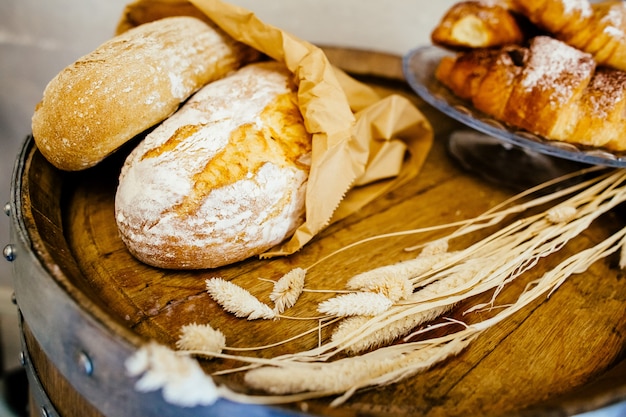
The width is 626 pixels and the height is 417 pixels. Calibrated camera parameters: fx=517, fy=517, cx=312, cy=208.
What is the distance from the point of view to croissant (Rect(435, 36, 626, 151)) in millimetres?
1002

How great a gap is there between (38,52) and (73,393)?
1167mm

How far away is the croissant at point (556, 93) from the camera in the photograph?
1002 mm

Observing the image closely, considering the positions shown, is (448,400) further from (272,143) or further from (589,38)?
(589,38)

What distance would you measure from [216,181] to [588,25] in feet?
2.75

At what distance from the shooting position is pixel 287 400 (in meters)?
0.55

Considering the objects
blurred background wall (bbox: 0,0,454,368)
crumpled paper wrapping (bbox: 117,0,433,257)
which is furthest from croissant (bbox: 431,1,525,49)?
blurred background wall (bbox: 0,0,454,368)

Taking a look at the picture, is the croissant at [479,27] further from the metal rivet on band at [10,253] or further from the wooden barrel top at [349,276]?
the metal rivet on band at [10,253]

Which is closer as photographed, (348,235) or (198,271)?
(198,271)

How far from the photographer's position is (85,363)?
595mm

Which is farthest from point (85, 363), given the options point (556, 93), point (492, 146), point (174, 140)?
point (492, 146)

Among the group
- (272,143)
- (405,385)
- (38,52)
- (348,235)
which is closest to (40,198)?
(272,143)

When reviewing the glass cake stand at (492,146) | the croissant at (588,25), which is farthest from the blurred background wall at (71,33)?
the croissant at (588,25)

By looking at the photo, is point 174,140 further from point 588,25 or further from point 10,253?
point 588,25

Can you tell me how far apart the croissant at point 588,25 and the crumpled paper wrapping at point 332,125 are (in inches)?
12.9
